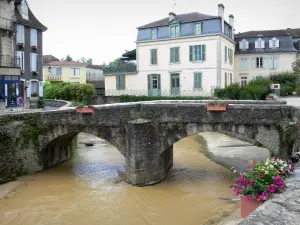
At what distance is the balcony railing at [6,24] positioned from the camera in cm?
2433

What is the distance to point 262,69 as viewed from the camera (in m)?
38.5

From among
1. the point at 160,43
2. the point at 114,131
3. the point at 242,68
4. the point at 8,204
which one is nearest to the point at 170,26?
the point at 160,43

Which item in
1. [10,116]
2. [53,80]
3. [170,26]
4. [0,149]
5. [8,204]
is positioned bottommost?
[8,204]

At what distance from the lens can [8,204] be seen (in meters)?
13.4

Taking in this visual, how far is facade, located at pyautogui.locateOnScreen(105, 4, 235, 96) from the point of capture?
3294 cm

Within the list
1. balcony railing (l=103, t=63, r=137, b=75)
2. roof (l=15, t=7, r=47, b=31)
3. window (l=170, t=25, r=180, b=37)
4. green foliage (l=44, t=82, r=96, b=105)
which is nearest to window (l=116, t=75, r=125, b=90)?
balcony railing (l=103, t=63, r=137, b=75)

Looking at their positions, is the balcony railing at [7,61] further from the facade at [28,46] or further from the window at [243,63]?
the window at [243,63]

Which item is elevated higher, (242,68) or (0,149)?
(242,68)

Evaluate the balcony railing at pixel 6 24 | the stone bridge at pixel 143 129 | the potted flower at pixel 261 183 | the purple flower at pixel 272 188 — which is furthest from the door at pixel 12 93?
the purple flower at pixel 272 188

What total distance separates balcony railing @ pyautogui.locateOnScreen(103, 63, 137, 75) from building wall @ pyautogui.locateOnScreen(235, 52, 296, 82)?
1170 cm

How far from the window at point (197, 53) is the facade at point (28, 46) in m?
14.4

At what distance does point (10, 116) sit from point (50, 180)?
3.54 m

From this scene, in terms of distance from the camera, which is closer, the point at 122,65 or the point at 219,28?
the point at 219,28

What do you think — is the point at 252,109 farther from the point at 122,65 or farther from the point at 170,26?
the point at 122,65
